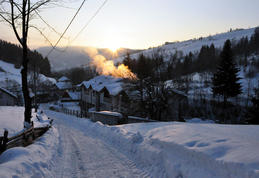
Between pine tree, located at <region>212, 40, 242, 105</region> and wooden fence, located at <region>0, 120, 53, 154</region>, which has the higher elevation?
pine tree, located at <region>212, 40, 242, 105</region>

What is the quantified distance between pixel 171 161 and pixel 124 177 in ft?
5.22

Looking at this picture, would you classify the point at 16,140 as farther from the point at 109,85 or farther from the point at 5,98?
the point at 5,98

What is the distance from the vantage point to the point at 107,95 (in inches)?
1468

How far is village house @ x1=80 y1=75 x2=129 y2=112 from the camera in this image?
31.2 meters

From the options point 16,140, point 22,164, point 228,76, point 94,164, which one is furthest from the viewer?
point 228,76

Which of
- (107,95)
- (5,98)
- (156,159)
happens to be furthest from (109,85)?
(156,159)

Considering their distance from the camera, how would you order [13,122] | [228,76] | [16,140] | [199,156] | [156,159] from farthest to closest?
[228,76] < [13,122] < [16,140] < [156,159] < [199,156]

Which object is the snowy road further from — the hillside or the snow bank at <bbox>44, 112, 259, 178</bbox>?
the hillside

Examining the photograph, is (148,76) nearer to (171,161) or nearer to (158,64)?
(158,64)

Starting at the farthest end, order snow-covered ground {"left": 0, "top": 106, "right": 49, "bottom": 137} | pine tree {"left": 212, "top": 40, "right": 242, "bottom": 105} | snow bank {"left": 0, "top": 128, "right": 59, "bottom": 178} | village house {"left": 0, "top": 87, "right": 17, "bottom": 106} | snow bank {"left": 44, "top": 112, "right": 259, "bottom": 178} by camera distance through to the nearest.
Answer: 1. village house {"left": 0, "top": 87, "right": 17, "bottom": 106}
2. pine tree {"left": 212, "top": 40, "right": 242, "bottom": 105}
3. snow-covered ground {"left": 0, "top": 106, "right": 49, "bottom": 137}
4. snow bank {"left": 0, "top": 128, "right": 59, "bottom": 178}
5. snow bank {"left": 44, "top": 112, "right": 259, "bottom": 178}

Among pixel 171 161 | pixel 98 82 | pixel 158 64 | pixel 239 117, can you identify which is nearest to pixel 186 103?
pixel 239 117

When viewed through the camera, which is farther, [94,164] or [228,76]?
[228,76]

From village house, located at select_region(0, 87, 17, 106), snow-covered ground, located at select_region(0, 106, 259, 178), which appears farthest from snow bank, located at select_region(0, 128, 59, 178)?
village house, located at select_region(0, 87, 17, 106)

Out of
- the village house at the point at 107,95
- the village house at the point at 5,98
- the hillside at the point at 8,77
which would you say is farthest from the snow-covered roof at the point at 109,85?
the hillside at the point at 8,77
